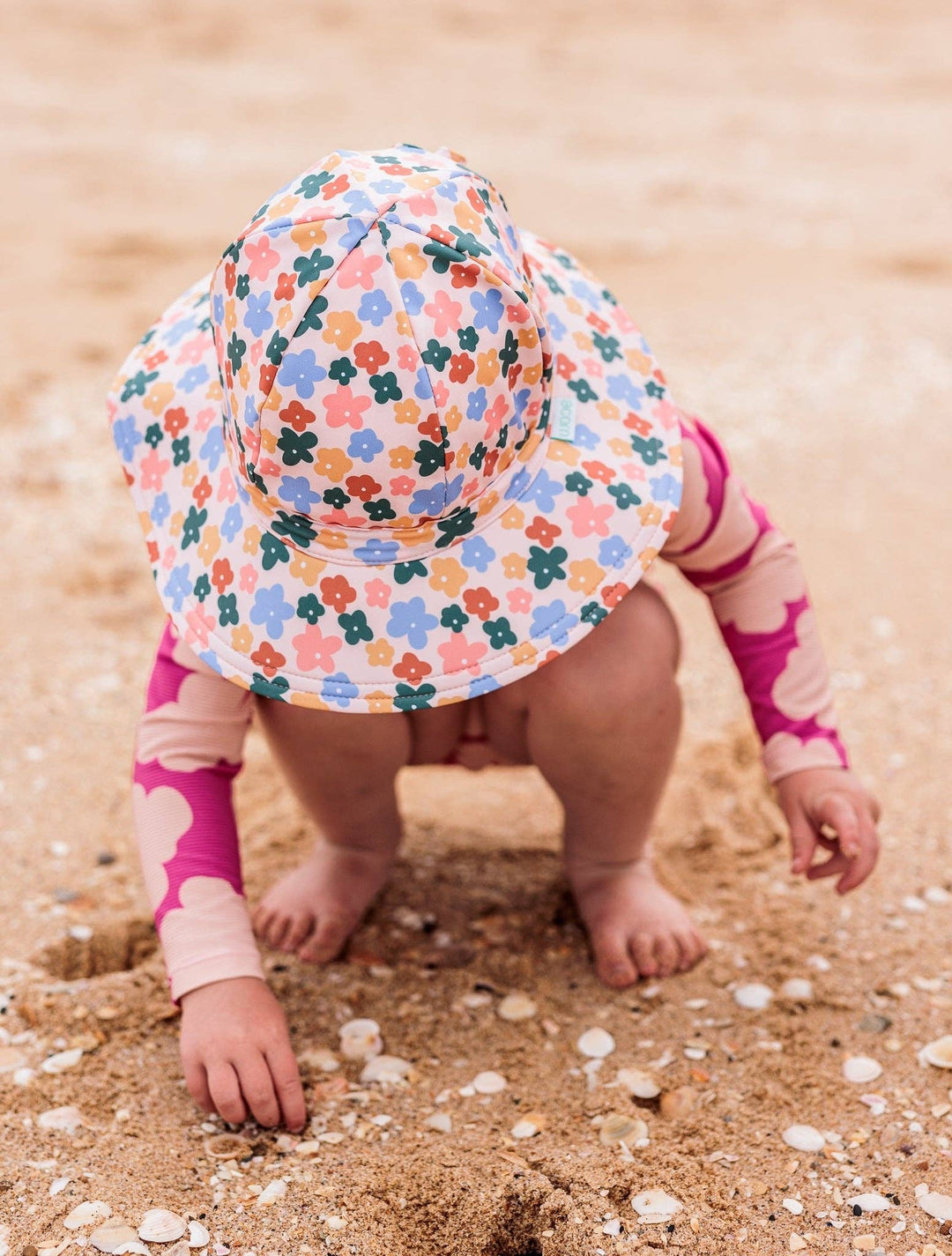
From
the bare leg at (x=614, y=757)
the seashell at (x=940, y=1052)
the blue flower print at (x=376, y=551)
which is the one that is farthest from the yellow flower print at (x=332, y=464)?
the seashell at (x=940, y=1052)

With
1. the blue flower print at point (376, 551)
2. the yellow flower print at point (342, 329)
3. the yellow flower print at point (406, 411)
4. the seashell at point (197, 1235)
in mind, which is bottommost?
the seashell at point (197, 1235)

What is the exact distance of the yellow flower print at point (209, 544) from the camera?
1432mm

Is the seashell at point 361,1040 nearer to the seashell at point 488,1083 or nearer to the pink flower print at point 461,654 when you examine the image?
the seashell at point 488,1083

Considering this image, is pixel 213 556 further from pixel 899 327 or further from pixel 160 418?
pixel 899 327

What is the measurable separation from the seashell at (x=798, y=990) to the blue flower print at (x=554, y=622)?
62cm

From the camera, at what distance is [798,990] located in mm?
1732

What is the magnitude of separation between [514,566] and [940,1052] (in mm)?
778

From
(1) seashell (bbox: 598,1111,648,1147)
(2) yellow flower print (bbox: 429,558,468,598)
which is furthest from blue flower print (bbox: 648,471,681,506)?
(1) seashell (bbox: 598,1111,648,1147)

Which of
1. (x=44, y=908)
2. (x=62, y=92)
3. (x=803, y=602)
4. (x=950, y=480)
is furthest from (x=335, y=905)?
(x=62, y=92)

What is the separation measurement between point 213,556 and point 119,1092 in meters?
0.63

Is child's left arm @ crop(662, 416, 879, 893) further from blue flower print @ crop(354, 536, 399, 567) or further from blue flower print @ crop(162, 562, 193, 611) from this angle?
blue flower print @ crop(162, 562, 193, 611)

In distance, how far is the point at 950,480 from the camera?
3.10 m

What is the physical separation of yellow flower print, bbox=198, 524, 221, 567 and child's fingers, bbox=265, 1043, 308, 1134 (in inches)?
20.8

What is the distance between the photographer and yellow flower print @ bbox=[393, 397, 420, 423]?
124cm
